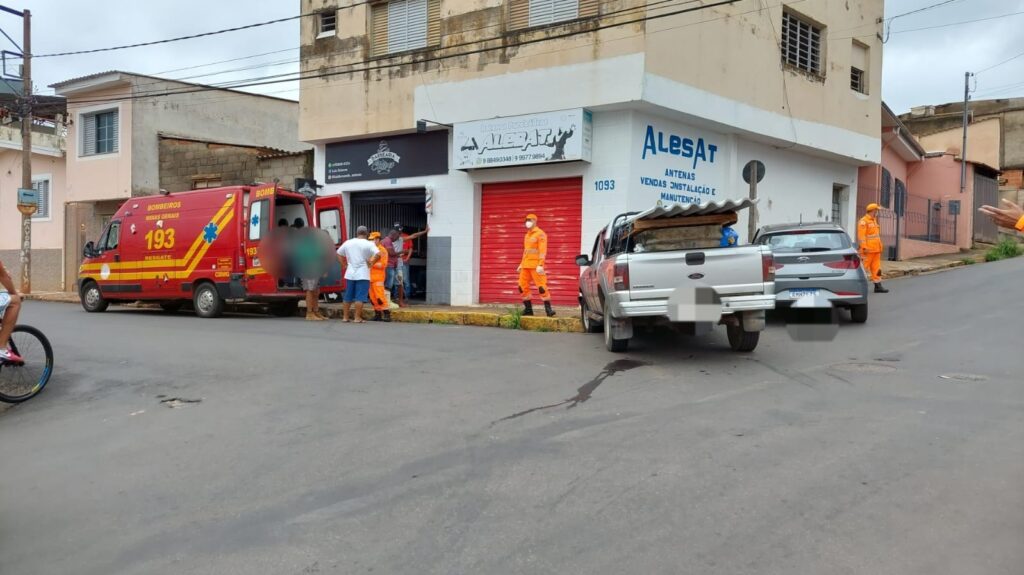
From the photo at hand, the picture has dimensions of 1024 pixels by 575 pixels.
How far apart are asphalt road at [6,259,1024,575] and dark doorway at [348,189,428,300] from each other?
29.0ft

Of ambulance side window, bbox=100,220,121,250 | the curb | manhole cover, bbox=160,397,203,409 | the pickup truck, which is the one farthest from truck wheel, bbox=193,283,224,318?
the pickup truck

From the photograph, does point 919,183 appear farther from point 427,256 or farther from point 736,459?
point 736,459

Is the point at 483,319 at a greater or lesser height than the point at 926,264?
lesser

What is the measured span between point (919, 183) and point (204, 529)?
99.1 feet

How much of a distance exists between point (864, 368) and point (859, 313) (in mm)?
3482

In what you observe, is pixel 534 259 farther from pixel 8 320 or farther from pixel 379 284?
pixel 8 320

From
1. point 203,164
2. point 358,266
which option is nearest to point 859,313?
point 358,266

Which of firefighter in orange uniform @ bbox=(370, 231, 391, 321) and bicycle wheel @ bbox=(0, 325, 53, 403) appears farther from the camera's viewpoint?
firefighter in orange uniform @ bbox=(370, 231, 391, 321)

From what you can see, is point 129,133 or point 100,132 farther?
point 100,132

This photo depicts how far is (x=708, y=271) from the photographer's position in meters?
7.89

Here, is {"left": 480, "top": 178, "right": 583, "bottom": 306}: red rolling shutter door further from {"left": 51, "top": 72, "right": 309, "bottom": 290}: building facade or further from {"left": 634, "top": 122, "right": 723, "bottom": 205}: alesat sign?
{"left": 51, "top": 72, "right": 309, "bottom": 290}: building facade

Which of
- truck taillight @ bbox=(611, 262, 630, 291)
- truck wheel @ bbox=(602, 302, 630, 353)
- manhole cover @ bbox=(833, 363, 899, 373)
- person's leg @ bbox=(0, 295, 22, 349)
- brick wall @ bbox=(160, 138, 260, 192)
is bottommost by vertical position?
manhole cover @ bbox=(833, 363, 899, 373)

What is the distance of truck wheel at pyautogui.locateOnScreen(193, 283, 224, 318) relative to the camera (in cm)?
1445

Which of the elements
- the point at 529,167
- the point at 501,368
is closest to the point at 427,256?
the point at 529,167
